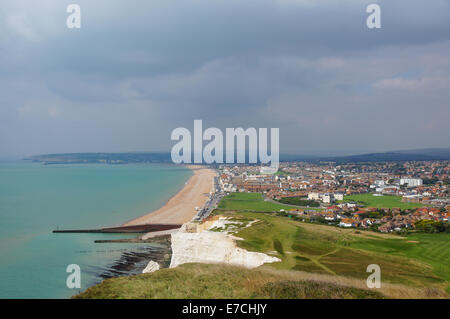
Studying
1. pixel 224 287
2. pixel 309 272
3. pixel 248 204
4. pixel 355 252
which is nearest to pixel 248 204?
pixel 248 204

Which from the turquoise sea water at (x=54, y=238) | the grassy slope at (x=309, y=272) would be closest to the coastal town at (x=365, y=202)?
the grassy slope at (x=309, y=272)

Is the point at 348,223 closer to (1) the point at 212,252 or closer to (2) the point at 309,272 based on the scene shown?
(1) the point at 212,252

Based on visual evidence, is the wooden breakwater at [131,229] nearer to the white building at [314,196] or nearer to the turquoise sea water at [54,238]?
the turquoise sea water at [54,238]

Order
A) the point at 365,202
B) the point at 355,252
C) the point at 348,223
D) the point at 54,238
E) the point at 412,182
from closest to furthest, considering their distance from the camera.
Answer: the point at 355,252, the point at 54,238, the point at 348,223, the point at 365,202, the point at 412,182

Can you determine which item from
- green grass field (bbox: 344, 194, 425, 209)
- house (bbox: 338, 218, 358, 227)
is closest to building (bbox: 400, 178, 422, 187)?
green grass field (bbox: 344, 194, 425, 209)

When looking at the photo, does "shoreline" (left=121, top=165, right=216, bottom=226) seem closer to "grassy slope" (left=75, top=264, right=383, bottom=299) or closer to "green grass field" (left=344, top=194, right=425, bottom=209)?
"grassy slope" (left=75, top=264, right=383, bottom=299)
